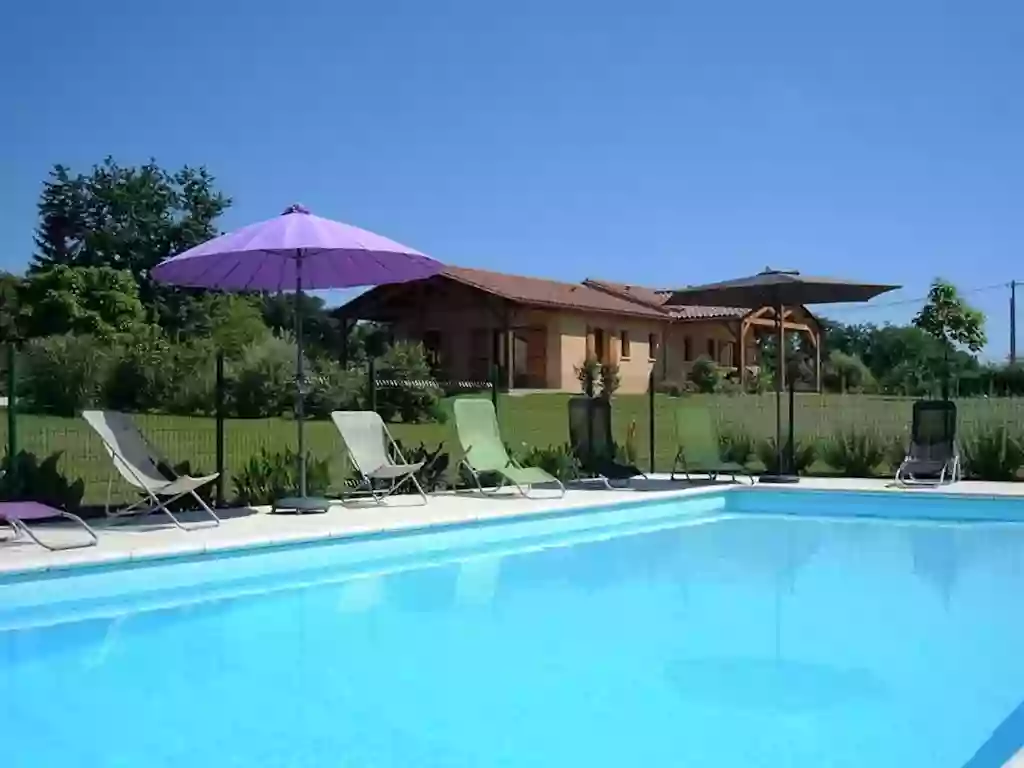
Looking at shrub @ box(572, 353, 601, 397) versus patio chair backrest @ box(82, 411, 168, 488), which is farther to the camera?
shrub @ box(572, 353, 601, 397)

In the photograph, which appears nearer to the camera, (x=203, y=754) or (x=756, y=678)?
(x=203, y=754)

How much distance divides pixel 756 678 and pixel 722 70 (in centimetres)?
1089

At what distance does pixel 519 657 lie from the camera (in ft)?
18.2

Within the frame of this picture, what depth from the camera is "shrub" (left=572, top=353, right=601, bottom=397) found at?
2511 centimetres

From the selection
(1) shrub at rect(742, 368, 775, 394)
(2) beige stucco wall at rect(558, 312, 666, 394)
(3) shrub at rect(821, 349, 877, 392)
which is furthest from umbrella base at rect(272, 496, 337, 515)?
(3) shrub at rect(821, 349, 877, 392)

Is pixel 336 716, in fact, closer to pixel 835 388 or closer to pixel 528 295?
pixel 528 295

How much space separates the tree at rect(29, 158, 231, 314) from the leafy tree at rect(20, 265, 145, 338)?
12533 millimetres

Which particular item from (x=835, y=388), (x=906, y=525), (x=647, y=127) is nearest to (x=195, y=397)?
(x=647, y=127)

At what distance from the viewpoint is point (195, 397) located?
18.6m

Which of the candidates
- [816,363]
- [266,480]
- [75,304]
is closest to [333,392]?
[266,480]

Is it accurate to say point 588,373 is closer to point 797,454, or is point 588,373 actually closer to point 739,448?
point 739,448

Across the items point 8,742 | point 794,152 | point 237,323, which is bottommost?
point 8,742

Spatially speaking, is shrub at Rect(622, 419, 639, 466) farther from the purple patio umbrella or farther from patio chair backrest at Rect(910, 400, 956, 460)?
the purple patio umbrella

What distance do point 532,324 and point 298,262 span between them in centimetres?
2058
